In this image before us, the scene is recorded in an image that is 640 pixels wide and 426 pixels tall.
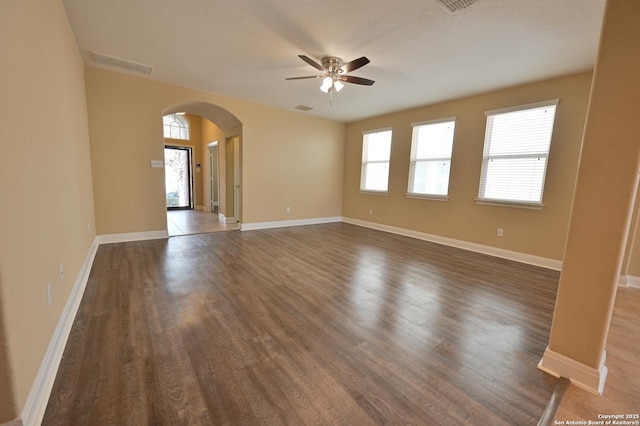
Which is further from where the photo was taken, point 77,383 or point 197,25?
point 197,25

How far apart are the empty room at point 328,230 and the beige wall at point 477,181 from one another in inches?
1.4

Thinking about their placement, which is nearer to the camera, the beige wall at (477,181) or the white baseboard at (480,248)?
the beige wall at (477,181)

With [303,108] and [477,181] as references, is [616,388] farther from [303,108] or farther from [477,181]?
[303,108]

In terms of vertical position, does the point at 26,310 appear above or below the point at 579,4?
below

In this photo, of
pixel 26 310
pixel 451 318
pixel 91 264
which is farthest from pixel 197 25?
pixel 451 318

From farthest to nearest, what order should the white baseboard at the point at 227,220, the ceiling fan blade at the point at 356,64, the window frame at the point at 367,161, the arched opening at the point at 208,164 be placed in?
the white baseboard at the point at 227,220 → the window frame at the point at 367,161 → the arched opening at the point at 208,164 → the ceiling fan blade at the point at 356,64

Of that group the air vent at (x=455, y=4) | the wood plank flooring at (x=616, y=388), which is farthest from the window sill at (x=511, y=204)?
the air vent at (x=455, y=4)

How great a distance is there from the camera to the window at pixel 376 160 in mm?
6211

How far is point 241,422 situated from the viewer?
126 centimetres

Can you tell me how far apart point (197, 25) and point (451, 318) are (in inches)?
150

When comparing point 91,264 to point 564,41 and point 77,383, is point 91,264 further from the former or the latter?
point 564,41

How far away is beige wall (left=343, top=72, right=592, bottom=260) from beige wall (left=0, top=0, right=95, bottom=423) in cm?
537

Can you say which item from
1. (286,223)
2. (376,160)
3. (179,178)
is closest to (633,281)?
(376,160)

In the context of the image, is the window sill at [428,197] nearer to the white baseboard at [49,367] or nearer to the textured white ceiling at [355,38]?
→ the textured white ceiling at [355,38]
